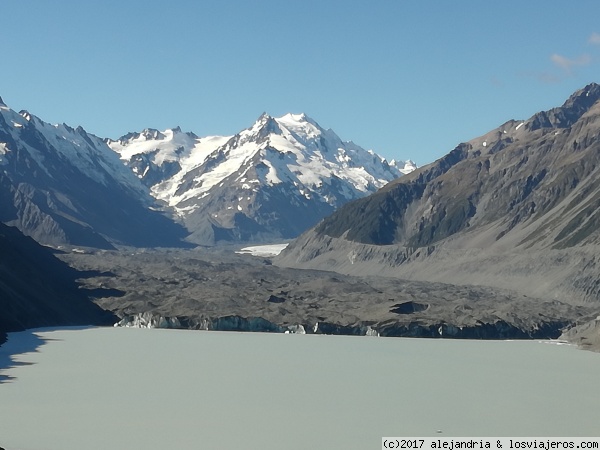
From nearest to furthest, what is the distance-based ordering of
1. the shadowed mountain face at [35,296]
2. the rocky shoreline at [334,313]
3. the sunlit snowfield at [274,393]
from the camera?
1. the sunlit snowfield at [274,393]
2. the shadowed mountain face at [35,296]
3. the rocky shoreline at [334,313]

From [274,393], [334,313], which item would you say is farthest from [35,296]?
[274,393]

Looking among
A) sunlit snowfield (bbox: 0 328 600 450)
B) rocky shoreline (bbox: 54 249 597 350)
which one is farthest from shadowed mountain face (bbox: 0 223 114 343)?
sunlit snowfield (bbox: 0 328 600 450)

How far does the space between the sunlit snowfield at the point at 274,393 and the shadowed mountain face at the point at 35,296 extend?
6162 millimetres

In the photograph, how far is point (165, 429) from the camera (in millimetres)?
63719

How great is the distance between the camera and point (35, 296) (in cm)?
14238

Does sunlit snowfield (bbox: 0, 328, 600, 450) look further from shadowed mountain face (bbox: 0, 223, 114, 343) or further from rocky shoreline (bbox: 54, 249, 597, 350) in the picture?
rocky shoreline (bbox: 54, 249, 597, 350)

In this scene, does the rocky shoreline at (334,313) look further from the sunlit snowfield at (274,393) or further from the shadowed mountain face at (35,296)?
the sunlit snowfield at (274,393)

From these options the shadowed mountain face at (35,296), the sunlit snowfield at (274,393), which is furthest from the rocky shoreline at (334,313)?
the sunlit snowfield at (274,393)

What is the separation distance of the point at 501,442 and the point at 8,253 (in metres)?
106

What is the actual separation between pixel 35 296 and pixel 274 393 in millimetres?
69531

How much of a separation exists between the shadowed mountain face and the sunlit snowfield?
6162 millimetres

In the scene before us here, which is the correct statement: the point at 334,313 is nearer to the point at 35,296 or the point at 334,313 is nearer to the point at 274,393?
the point at 35,296

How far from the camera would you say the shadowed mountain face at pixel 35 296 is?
130000 millimetres

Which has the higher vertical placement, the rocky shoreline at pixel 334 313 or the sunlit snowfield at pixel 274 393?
the rocky shoreline at pixel 334 313
